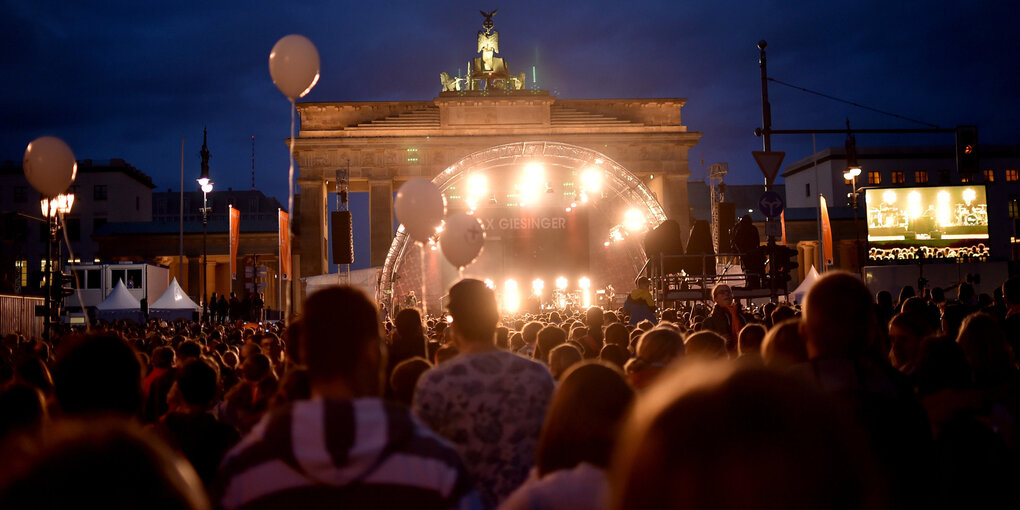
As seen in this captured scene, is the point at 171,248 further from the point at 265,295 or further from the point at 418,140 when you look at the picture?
the point at 418,140

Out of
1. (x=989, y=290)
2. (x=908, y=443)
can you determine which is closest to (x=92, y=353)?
(x=908, y=443)

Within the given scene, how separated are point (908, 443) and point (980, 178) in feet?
285

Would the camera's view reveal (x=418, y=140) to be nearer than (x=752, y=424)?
No

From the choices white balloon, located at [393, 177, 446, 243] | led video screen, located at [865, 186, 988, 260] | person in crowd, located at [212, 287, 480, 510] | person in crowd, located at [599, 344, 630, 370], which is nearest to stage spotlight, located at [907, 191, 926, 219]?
led video screen, located at [865, 186, 988, 260]

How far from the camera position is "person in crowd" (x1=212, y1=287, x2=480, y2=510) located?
2.34 m

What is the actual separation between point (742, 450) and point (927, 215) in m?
38.6

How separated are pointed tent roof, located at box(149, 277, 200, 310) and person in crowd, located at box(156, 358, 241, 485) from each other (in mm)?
33125

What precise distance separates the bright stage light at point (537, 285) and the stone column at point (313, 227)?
17.6 m

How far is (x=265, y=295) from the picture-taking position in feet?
216

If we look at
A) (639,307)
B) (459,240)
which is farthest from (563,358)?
(639,307)

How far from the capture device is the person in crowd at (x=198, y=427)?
477cm

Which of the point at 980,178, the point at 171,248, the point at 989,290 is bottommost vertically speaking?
the point at 989,290

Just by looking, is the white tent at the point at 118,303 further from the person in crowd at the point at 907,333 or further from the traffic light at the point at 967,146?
the person in crowd at the point at 907,333

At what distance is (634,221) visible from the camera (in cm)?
4084
